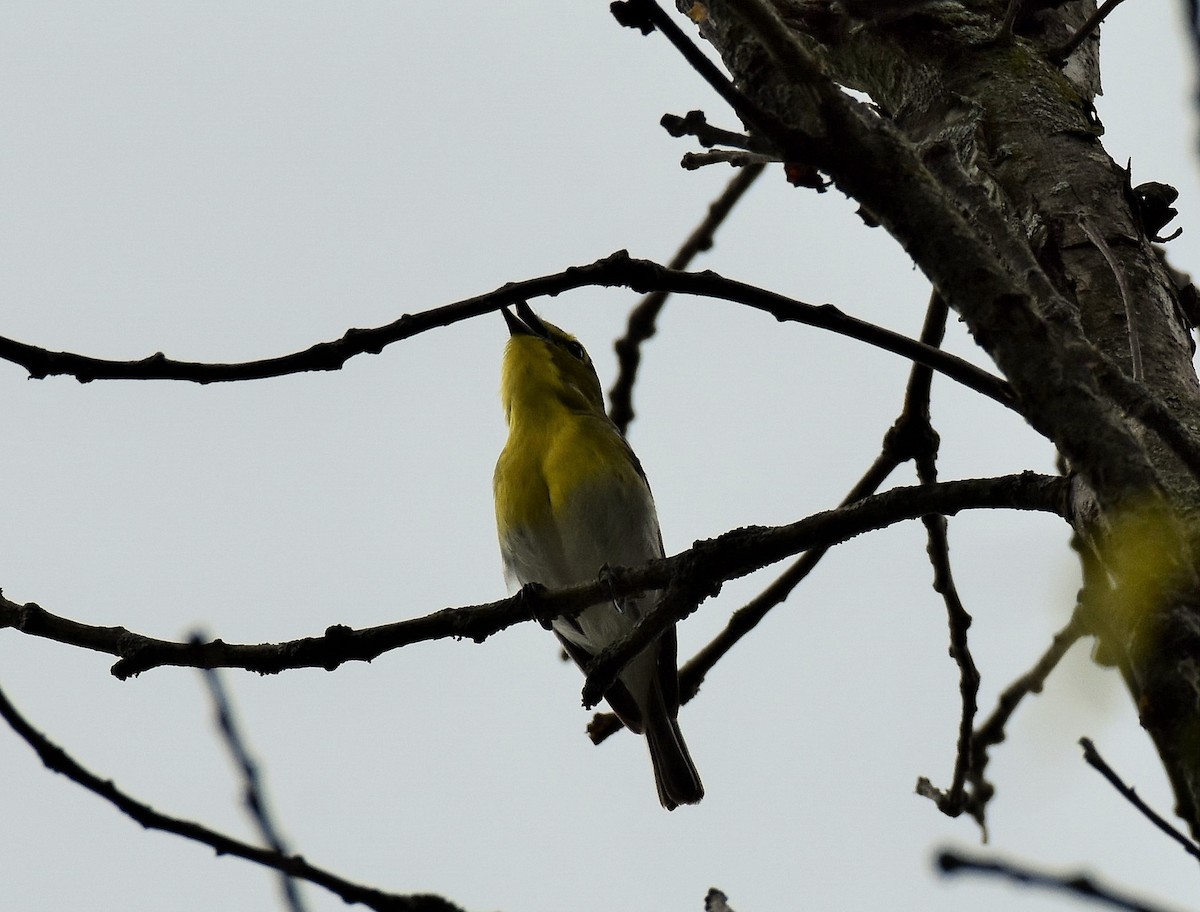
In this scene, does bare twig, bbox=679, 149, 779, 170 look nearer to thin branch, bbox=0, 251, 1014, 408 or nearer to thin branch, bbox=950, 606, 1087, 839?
thin branch, bbox=0, 251, 1014, 408

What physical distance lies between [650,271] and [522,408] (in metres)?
4.42

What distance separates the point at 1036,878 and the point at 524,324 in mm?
6534

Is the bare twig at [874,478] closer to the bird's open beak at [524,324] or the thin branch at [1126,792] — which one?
the thin branch at [1126,792]

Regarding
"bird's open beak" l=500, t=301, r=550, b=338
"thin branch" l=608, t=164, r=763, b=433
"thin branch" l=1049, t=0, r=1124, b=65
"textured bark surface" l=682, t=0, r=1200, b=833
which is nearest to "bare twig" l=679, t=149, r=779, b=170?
"textured bark surface" l=682, t=0, r=1200, b=833

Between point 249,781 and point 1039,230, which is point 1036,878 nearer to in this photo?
point 249,781

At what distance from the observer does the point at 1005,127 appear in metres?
3.36

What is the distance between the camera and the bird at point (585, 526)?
6.27 metres

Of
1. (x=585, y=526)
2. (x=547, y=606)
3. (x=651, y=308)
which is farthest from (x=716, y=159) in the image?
(x=585, y=526)

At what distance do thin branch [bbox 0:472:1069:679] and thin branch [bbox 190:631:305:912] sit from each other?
1.02 meters

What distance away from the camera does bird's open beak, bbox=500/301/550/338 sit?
7.66m

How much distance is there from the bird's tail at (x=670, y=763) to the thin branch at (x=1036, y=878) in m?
5.34

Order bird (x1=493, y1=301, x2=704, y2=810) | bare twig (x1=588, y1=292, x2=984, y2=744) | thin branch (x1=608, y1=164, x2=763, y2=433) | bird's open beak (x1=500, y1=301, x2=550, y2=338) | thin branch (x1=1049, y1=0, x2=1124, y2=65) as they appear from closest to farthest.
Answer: thin branch (x1=1049, y1=0, x2=1124, y2=65), bare twig (x1=588, y1=292, x2=984, y2=744), thin branch (x1=608, y1=164, x2=763, y2=433), bird (x1=493, y1=301, x2=704, y2=810), bird's open beak (x1=500, y1=301, x2=550, y2=338)

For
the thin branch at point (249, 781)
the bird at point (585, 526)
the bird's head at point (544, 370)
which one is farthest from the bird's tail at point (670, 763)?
the thin branch at point (249, 781)

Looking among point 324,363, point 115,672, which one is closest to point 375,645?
point 115,672
